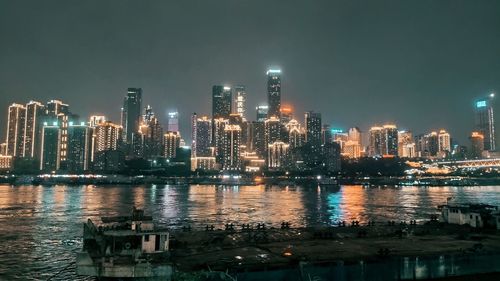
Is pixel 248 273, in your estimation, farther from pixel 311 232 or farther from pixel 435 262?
pixel 311 232

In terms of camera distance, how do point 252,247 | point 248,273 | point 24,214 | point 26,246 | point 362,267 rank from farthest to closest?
point 24,214, point 26,246, point 252,247, point 362,267, point 248,273

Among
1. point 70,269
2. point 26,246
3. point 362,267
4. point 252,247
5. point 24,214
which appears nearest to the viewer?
point 362,267

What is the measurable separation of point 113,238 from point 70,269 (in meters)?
11.8

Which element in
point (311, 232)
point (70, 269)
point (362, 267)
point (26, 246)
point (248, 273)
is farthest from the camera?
point (26, 246)

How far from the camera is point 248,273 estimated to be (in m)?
28.3

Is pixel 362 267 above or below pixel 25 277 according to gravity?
above

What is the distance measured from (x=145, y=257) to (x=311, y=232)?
2261 cm

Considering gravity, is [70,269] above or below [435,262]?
below

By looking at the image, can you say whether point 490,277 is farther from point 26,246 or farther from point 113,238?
point 26,246

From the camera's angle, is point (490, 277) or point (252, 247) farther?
point (252, 247)

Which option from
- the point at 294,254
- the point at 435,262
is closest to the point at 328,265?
the point at 294,254

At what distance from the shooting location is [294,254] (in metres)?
34.9

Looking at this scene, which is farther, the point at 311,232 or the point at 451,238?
the point at 311,232

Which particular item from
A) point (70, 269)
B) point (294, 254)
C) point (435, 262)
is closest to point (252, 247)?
point (294, 254)
